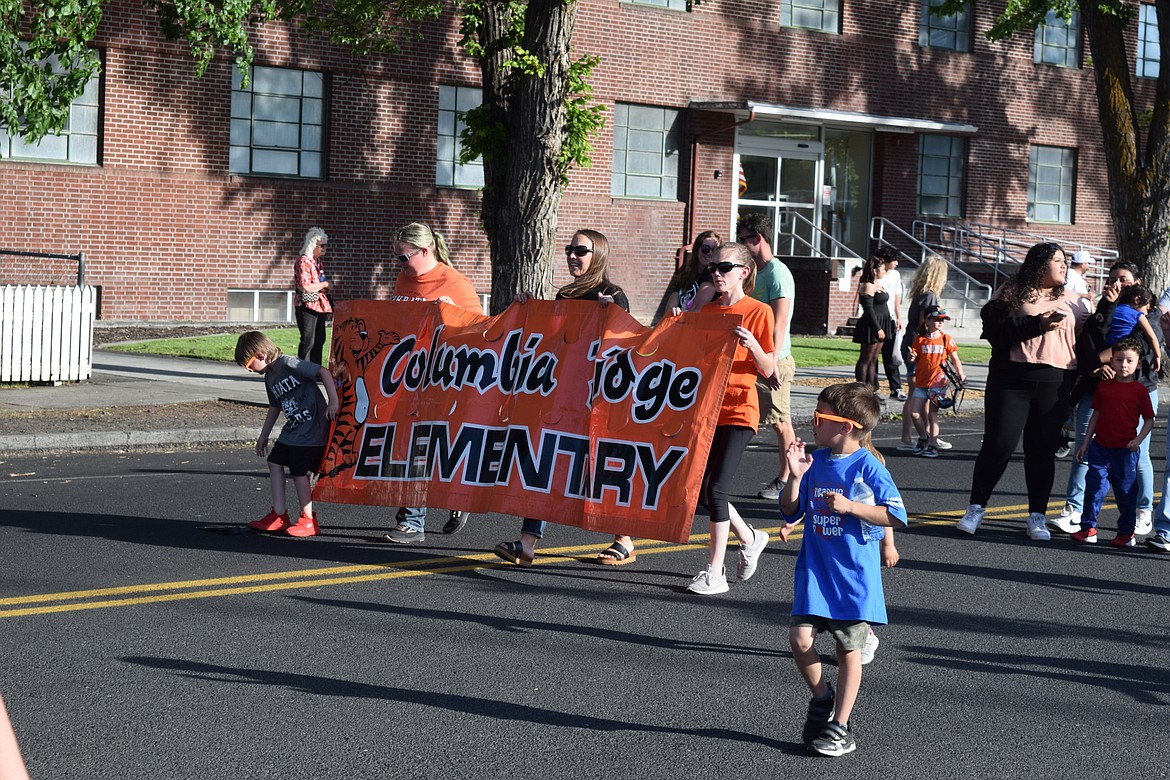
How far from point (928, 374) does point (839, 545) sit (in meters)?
7.97

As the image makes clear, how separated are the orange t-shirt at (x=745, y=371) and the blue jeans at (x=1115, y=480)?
9.32ft

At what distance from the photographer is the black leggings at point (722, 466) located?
720 centimetres

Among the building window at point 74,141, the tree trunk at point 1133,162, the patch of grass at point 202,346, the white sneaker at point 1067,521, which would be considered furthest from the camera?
the building window at point 74,141

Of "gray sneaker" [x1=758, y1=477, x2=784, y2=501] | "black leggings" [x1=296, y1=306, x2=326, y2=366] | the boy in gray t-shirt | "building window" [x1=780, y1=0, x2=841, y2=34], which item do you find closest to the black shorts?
the boy in gray t-shirt

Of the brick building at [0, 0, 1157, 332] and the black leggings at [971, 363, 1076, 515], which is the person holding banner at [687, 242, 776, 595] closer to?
the black leggings at [971, 363, 1076, 515]

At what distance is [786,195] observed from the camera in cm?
3047

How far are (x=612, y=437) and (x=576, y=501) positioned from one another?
0.39 metres

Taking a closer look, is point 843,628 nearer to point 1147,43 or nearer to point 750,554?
point 750,554

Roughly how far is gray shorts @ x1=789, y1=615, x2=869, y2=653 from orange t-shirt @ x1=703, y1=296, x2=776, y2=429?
2.44 meters

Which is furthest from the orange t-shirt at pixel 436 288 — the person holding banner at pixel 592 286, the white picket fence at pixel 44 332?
the white picket fence at pixel 44 332

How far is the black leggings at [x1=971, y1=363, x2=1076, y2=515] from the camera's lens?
29.0ft

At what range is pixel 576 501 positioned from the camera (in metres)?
7.50

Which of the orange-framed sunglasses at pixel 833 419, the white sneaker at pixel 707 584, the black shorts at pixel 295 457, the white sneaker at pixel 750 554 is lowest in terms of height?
the white sneaker at pixel 707 584

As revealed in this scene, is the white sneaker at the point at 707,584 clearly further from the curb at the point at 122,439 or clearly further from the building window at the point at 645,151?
the building window at the point at 645,151
